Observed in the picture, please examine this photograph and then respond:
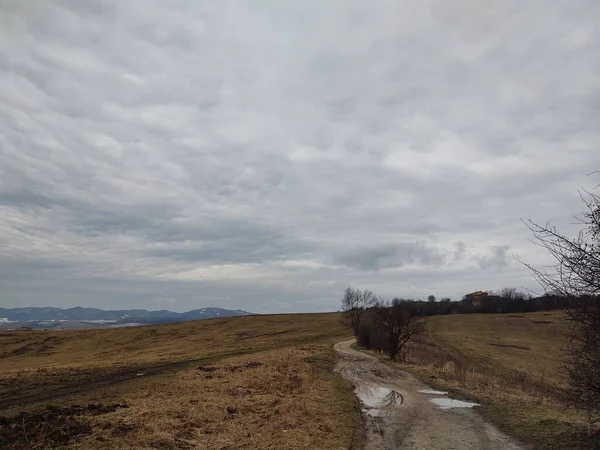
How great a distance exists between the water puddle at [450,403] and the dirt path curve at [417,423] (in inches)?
7.6

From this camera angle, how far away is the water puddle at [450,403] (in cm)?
1734

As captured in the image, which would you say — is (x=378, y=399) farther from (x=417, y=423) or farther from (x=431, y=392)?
(x=417, y=423)

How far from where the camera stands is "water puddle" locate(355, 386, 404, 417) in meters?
16.7

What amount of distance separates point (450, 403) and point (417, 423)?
14.3 ft

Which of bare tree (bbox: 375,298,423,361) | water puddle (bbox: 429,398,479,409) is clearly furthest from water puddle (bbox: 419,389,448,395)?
bare tree (bbox: 375,298,423,361)

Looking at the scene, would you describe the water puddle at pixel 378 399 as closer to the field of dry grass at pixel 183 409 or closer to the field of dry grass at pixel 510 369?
the field of dry grass at pixel 183 409

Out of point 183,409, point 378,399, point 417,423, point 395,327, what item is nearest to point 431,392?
point 378,399

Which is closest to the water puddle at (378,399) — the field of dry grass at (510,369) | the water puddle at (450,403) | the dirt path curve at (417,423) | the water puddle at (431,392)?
the dirt path curve at (417,423)

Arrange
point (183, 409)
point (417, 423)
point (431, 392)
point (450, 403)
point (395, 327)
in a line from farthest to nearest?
point (395, 327) < point (431, 392) < point (450, 403) < point (417, 423) < point (183, 409)

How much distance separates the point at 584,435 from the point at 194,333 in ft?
301

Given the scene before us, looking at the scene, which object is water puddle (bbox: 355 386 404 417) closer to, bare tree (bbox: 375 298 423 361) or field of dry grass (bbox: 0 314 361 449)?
field of dry grass (bbox: 0 314 361 449)

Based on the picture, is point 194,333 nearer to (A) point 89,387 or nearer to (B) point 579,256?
(A) point 89,387

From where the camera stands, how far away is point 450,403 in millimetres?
18062

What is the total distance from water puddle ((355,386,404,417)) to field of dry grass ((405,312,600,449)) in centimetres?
316
